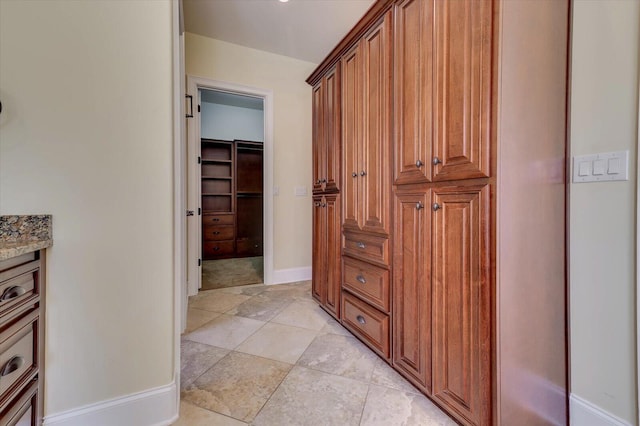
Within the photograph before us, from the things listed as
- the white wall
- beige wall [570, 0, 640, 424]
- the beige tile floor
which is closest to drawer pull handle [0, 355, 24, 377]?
the beige tile floor

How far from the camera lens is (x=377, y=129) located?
1605 millimetres

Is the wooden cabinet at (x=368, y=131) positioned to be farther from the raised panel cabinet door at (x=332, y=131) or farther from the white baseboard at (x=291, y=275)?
the white baseboard at (x=291, y=275)

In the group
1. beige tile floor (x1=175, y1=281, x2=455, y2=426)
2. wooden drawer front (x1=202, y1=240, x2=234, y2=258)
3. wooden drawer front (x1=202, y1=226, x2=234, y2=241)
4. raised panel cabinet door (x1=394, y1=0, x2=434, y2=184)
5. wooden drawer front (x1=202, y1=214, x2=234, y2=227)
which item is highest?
raised panel cabinet door (x1=394, y1=0, x2=434, y2=184)

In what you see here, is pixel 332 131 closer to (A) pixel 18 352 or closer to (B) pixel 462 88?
(B) pixel 462 88

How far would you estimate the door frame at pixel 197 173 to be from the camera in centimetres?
268

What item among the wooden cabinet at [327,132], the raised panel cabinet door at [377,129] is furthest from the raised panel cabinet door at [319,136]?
the raised panel cabinet door at [377,129]

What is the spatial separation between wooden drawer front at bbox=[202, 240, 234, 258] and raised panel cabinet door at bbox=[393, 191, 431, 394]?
360 cm

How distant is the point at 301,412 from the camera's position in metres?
1.22

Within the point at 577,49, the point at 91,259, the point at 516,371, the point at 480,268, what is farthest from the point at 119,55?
the point at 516,371

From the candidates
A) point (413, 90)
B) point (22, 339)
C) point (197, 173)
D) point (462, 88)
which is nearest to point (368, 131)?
point (413, 90)

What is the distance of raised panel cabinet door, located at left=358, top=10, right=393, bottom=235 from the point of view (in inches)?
59.9

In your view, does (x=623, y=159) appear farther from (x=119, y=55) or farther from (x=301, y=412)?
(x=119, y=55)

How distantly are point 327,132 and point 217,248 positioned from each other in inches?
121

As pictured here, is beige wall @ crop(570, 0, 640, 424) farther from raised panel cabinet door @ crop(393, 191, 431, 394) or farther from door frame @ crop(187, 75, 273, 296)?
door frame @ crop(187, 75, 273, 296)
